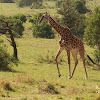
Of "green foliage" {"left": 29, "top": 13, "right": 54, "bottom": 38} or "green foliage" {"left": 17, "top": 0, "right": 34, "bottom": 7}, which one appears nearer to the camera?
"green foliage" {"left": 29, "top": 13, "right": 54, "bottom": 38}

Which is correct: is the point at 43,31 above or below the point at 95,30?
below

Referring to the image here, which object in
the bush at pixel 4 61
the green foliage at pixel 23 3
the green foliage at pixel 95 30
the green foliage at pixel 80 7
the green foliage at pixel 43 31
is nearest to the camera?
the bush at pixel 4 61

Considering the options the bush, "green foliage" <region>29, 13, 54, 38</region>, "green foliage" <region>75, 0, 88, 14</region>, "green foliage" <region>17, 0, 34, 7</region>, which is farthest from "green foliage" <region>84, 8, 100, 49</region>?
"green foliage" <region>17, 0, 34, 7</region>

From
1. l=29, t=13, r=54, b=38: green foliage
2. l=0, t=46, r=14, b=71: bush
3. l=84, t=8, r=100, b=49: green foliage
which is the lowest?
l=29, t=13, r=54, b=38: green foliage

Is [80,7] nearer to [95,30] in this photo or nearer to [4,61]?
[95,30]

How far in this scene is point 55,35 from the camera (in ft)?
182

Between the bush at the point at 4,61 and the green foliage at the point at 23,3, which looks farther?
the green foliage at the point at 23,3

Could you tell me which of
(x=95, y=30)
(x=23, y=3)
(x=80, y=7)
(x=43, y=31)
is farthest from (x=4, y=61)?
(x=23, y=3)

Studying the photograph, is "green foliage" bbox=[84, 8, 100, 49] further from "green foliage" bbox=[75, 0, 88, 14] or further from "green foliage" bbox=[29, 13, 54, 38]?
"green foliage" bbox=[75, 0, 88, 14]

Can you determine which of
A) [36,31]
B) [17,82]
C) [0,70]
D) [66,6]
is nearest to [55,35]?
[36,31]

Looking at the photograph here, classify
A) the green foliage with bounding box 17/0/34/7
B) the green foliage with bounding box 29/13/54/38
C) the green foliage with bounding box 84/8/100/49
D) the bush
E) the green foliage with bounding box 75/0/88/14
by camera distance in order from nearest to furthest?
the bush < the green foliage with bounding box 84/8/100/49 < the green foliage with bounding box 29/13/54/38 < the green foliage with bounding box 75/0/88/14 < the green foliage with bounding box 17/0/34/7

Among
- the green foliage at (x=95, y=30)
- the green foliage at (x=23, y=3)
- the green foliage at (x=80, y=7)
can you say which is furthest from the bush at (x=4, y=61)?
the green foliage at (x=23, y=3)

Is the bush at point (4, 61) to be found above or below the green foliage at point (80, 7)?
above

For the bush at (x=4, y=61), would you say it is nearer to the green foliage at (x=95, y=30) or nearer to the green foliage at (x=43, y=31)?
the green foliage at (x=95, y=30)
